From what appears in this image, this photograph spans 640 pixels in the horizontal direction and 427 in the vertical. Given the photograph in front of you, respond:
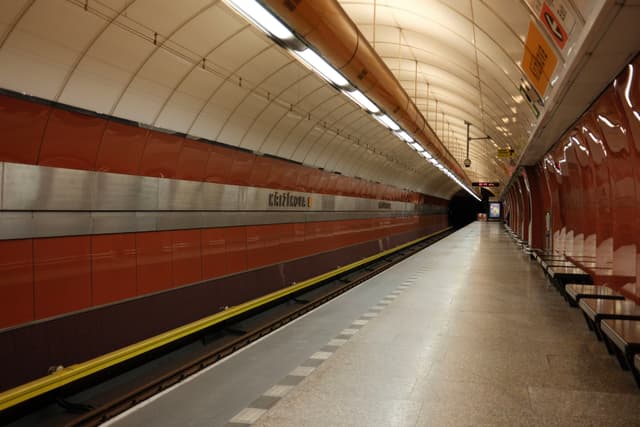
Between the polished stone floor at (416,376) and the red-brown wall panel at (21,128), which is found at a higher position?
the red-brown wall panel at (21,128)

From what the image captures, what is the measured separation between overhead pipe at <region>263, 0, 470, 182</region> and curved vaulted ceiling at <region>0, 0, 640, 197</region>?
5.96 feet

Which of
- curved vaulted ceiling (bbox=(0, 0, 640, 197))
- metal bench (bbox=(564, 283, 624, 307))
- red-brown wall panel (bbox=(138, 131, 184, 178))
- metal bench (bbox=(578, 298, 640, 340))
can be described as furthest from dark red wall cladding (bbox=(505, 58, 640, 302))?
red-brown wall panel (bbox=(138, 131, 184, 178))

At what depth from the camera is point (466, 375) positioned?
188 inches

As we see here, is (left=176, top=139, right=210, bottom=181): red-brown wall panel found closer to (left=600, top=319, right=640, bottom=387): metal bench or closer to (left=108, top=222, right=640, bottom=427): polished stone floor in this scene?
(left=108, top=222, right=640, bottom=427): polished stone floor

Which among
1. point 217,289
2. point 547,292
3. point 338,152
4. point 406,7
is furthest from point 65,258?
point 338,152

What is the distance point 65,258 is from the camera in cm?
520

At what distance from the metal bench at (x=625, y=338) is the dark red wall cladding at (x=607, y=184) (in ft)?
4.29

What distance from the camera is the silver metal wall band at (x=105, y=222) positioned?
471 cm

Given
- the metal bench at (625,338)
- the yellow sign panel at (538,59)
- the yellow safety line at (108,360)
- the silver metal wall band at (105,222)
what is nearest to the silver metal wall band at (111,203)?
the silver metal wall band at (105,222)

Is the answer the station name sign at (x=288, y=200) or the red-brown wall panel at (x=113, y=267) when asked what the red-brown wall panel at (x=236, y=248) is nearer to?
the station name sign at (x=288, y=200)

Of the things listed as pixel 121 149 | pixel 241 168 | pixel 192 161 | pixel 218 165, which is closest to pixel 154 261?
pixel 121 149

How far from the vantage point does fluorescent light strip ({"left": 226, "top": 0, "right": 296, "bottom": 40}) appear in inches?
150

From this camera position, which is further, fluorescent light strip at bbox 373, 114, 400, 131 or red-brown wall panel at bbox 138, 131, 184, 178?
fluorescent light strip at bbox 373, 114, 400, 131

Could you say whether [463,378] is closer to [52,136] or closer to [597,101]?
[597,101]
